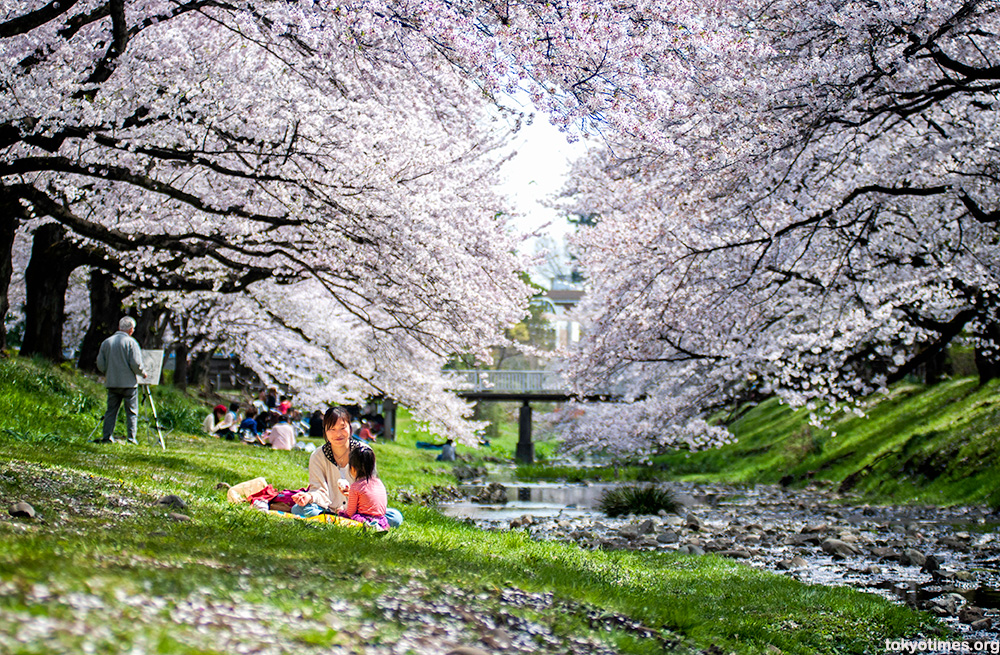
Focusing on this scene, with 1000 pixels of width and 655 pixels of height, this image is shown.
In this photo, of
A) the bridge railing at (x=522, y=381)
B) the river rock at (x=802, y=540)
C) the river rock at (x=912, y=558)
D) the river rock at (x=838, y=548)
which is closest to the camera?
the river rock at (x=912, y=558)

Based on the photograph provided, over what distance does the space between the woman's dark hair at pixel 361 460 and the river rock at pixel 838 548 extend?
7314 mm

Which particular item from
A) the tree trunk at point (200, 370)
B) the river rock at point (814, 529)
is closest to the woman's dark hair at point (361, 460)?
the river rock at point (814, 529)

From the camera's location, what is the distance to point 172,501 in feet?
27.5

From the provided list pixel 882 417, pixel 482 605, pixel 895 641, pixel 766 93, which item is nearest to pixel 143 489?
pixel 482 605

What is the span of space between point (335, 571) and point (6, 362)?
47.7 ft

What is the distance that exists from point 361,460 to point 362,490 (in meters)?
0.34

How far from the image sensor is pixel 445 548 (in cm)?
835

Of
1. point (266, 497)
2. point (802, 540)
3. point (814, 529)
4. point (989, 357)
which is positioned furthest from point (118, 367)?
point (989, 357)

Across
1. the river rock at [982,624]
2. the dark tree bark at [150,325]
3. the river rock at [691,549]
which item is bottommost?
the river rock at [691,549]

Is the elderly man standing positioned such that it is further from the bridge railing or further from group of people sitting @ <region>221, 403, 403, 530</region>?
the bridge railing

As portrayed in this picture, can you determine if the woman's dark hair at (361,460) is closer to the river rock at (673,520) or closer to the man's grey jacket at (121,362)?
the man's grey jacket at (121,362)

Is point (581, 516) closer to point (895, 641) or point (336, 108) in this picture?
point (336, 108)

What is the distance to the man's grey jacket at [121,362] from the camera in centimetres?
1466

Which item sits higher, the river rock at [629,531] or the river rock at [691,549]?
Answer: the river rock at [691,549]
